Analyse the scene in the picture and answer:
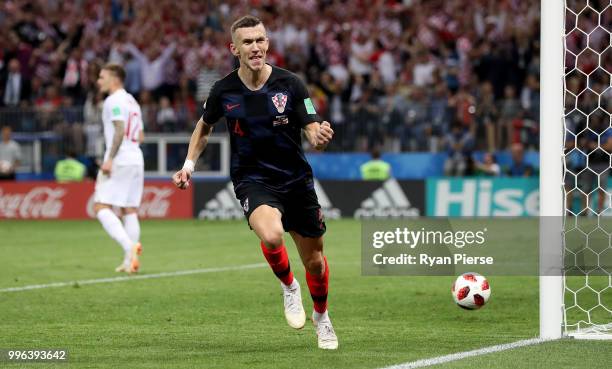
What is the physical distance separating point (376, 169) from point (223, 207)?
3.08 metres

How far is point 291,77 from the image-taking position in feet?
25.0

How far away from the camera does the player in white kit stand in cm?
1318

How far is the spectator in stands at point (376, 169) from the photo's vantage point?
2300 centimetres

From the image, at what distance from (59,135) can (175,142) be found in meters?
2.46

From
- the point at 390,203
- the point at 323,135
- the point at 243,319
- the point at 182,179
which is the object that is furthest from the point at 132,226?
the point at 390,203

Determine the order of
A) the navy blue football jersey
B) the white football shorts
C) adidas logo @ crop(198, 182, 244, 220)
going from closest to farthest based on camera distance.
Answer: the navy blue football jersey < the white football shorts < adidas logo @ crop(198, 182, 244, 220)

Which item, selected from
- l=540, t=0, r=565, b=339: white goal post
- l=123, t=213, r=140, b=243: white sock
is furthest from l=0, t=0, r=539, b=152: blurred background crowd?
l=540, t=0, r=565, b=339: white goal post

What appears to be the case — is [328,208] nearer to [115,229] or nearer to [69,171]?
[69,171]

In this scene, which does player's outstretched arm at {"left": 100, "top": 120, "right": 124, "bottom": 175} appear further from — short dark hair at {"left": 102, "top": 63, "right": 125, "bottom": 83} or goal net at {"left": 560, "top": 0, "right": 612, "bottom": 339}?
goal net at {"left": 560, "top": 0, "right": 612, "bottom": 339}

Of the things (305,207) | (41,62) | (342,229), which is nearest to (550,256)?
(305,207)

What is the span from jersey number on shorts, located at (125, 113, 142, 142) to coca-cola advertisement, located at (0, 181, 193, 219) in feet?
32.8

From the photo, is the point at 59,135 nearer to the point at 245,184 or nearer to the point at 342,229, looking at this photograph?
the point at 342,229

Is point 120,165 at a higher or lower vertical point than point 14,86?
lower

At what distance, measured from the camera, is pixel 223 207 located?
76.1 feet
